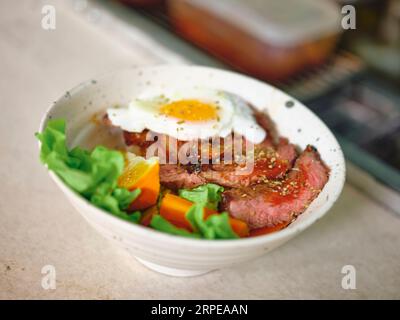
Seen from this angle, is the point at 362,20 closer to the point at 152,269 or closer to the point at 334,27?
the point at 334,27

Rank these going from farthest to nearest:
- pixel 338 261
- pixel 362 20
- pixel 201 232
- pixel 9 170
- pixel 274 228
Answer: pixel 362 20 < pixel 9 170 < pixel 338 261 < pixel 274 228 < pixel 201 232

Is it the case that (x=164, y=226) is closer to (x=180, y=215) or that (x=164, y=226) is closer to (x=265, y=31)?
(x=180, y=215)

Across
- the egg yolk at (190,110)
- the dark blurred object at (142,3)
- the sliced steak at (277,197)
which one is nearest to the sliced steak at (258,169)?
the sliced steak at (277,197)

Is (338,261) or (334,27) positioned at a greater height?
(334,27)

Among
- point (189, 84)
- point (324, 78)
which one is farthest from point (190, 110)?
point (324, 78)

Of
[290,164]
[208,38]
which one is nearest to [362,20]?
[208,38]

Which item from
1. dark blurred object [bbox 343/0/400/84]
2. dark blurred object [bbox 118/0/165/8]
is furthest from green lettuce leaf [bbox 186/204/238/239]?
dark blurred object [bbox 343/0/400/84]
